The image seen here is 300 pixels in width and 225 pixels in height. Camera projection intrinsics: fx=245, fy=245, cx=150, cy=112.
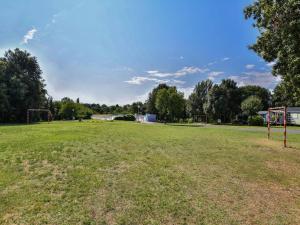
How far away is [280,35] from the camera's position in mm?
9203

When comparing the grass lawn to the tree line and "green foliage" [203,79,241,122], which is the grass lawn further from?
"green foliage" [203,79,241,122]

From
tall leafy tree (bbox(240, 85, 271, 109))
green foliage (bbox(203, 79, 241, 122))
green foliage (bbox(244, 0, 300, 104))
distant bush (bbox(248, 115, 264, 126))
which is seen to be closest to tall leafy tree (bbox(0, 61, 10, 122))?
green foliage (bbox(244, 0, 300, 104))

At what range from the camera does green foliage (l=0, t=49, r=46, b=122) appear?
1561 inches

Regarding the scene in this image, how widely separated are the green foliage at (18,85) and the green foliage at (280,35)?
37.5 m

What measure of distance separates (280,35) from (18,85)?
40.8 metres

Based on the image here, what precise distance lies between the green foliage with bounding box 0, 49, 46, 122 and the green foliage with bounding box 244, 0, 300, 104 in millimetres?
37461

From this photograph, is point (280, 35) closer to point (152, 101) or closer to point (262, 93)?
point (262, 93)

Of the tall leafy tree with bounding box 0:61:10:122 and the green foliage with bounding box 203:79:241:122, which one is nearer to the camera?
the tall leafy tree with bounding box 0:61:10:122

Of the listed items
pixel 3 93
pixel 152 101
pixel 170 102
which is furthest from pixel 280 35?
pixel 152 101

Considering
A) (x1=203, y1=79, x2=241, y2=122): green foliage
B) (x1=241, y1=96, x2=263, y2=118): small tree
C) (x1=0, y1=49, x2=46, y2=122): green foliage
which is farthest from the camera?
(x1=203, y1=79, x2=241, y2=122): green foliage

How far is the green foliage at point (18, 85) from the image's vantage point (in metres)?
39.7

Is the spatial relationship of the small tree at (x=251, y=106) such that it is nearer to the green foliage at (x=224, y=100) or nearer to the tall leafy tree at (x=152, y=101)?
the green foliage at (x=224, y=100)

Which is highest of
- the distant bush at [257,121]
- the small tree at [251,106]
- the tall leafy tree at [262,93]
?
the tall leafy tree at [262,93]

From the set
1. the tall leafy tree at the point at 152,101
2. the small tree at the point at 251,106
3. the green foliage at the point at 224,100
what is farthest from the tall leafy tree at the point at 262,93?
the tall leafy tree at the point at 152,101
